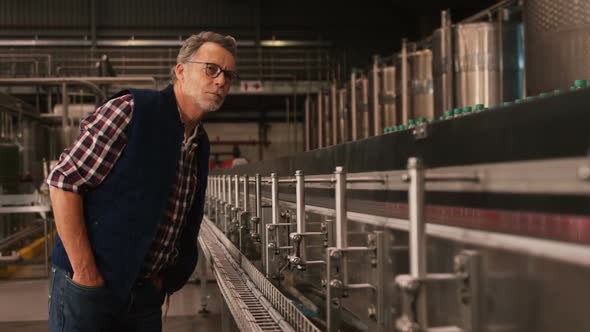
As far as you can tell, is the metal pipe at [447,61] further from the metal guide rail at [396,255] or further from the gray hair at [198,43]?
the gray hair at [198,43]

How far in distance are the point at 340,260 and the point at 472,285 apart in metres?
0.57

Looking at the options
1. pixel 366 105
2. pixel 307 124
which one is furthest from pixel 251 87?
pixel 366 105

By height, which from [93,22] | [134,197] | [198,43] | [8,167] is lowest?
[134,197]

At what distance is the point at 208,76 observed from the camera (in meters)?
1.68

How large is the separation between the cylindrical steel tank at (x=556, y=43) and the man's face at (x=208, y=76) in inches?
87.5

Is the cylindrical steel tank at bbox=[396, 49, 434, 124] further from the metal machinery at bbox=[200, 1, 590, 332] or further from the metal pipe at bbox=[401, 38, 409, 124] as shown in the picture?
the metal machinery at bbox=[200, 1, 590, 332]

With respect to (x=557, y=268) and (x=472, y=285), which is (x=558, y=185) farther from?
(x=472, y=285)

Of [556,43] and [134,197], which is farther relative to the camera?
[556,43]

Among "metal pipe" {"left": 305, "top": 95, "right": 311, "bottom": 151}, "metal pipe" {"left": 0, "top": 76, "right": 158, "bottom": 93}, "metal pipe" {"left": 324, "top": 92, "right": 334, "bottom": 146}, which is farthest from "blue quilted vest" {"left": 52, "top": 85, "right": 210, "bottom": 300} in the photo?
"metal pipe" {"left": 305, "top": 95, "right": 311, "bottom": 151}

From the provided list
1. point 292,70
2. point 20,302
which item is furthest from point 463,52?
point 292,70

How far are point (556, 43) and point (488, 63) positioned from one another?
1.99m

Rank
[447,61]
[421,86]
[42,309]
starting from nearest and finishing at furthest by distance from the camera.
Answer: [42,309] < [447,61] < [421,86]

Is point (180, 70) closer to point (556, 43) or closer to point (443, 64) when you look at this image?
point (556, 43)

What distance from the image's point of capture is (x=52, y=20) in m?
13.7
